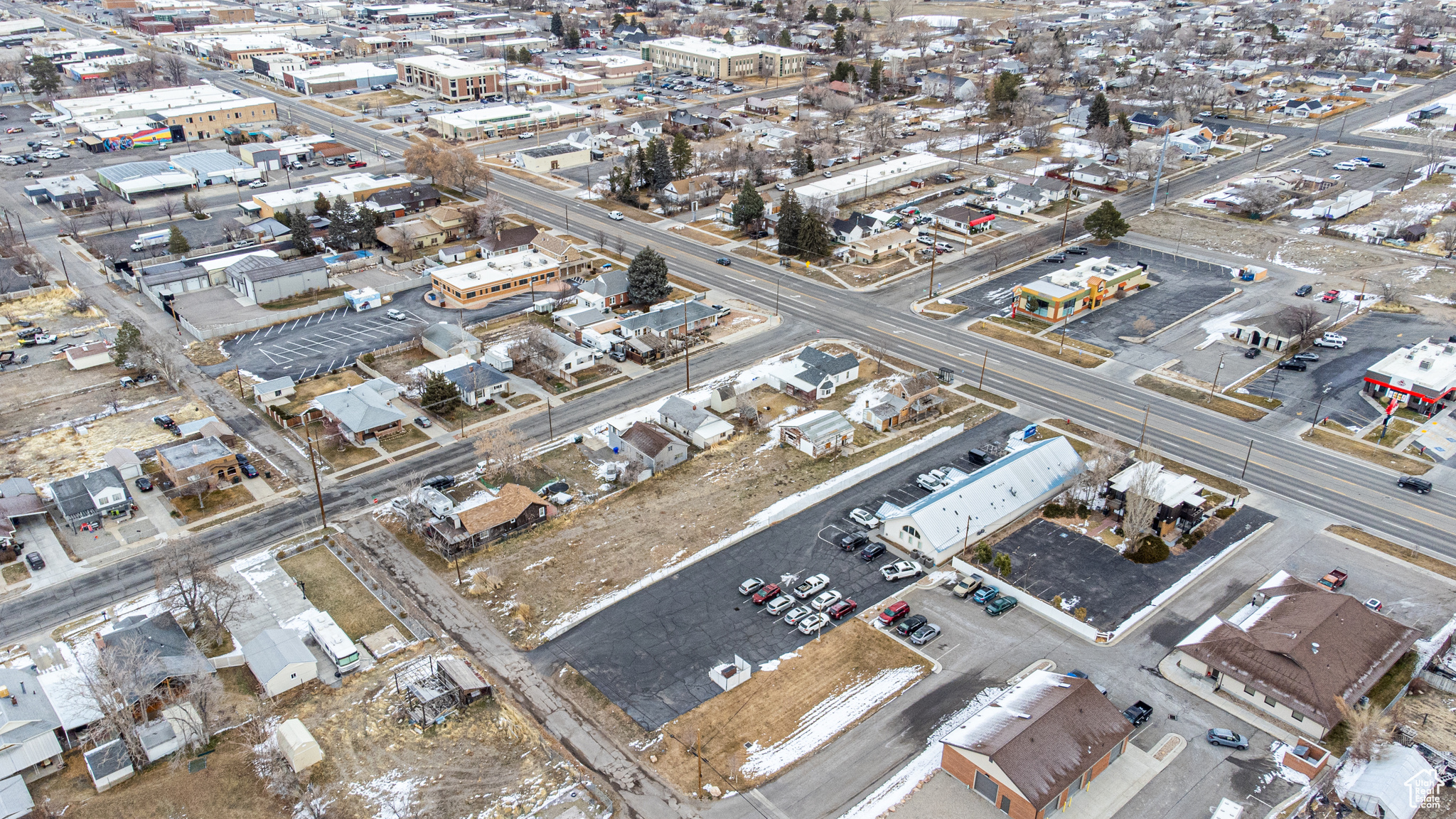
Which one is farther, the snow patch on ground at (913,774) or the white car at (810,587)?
the white car at (810,587)

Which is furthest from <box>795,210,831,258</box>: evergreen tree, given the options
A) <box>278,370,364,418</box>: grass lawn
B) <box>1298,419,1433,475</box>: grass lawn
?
<box>1298,419,1433,475</box>: grass lawn

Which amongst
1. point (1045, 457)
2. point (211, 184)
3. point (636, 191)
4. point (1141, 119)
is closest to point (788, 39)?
point (1141, 119)

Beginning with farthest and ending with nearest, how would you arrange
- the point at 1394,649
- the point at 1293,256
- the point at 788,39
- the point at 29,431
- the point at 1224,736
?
the point at 788,39 < the point at 1293,256 < the point at 29,431 < the point at 1394,649 < the point at 1224,736

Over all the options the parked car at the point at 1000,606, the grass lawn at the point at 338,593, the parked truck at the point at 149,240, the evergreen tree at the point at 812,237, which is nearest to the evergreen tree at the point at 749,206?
the evergreen tree at the point at 812,237

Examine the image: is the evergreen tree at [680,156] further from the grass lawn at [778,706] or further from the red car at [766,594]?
the grass lawn at [778,706]

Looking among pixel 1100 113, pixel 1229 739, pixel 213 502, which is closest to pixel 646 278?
pixel 213 502

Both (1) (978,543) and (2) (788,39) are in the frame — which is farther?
(2) (788,39)

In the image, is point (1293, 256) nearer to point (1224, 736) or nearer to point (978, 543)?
point (978, 543)

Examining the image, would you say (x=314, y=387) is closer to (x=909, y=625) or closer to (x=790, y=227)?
(x=790, y=227)
